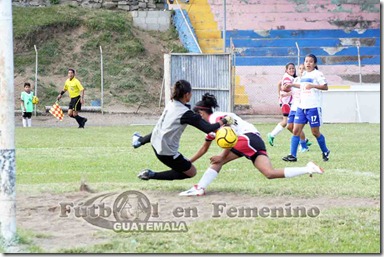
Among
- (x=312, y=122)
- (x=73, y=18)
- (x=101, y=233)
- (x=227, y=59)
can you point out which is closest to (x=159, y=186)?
(x=101, y=233)

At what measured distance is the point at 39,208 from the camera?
32.8ft

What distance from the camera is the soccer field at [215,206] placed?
820 cm

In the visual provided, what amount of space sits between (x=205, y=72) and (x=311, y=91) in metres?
18.1

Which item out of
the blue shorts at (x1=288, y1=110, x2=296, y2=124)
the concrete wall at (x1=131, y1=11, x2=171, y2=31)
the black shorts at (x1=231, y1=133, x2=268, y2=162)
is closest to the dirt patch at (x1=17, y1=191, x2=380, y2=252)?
the black shorts at (x1=231, y1=133, x2=268, y2=162)

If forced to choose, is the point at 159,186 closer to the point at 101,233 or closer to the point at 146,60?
the point at 101,233

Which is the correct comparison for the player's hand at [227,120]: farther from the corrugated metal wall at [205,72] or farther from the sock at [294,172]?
the corrugated metal wall at [205,72]

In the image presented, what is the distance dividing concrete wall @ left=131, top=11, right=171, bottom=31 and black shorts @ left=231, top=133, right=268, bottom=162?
30.2 m

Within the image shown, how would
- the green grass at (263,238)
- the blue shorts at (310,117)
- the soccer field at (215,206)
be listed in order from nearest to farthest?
the green grass at (263,238) < the soccer field at (215,206) < the blue shorts at (310,117)

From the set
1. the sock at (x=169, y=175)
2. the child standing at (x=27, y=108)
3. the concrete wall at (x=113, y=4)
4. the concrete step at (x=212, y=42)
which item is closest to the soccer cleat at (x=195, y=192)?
the sock at (x=169, y=175)

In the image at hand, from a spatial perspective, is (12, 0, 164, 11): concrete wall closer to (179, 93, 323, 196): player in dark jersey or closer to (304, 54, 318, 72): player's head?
(304, 54, 318, 72): player's head

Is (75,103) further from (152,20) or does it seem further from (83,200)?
(83,200)

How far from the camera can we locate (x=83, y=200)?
1053 centimetres

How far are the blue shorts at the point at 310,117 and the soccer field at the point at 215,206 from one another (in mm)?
716

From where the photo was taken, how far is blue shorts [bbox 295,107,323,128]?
1639 centimetres
